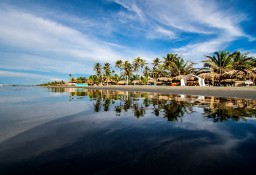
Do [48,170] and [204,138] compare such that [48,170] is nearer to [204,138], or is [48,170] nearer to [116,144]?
[116,144]

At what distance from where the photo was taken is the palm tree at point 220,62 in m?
36.0

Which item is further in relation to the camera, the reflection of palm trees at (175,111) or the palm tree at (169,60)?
the palm tree at (169,60)

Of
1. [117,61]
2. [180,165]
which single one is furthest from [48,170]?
[117,61]

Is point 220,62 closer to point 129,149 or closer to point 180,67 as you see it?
point 180,67

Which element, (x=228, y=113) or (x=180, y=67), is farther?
(x=180, y=67)

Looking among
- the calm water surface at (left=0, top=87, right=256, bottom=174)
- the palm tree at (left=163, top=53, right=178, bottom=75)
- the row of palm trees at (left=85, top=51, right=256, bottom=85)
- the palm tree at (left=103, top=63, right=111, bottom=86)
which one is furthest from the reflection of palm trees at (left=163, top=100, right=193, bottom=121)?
the palm tree at (left=103, top=63, right=111, bottom=86)

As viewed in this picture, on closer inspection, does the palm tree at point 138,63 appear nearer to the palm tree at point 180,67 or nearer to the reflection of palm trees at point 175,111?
the palm tree at point 180,67

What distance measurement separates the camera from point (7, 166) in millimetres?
2621

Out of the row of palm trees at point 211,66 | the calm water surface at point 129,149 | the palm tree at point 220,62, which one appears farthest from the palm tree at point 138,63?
the calm water surface at point 129,149

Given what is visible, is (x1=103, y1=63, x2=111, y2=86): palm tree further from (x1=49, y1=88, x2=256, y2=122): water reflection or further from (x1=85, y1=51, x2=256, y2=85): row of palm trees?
(x1=49, y1=88, x2=256, y2=122): water reflection

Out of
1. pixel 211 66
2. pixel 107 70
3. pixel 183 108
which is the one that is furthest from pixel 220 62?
pixel 107 70

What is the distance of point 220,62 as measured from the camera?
3656 centimetres

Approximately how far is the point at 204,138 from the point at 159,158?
1695mm

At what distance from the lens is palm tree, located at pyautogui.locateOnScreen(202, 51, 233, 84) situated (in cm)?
3599
